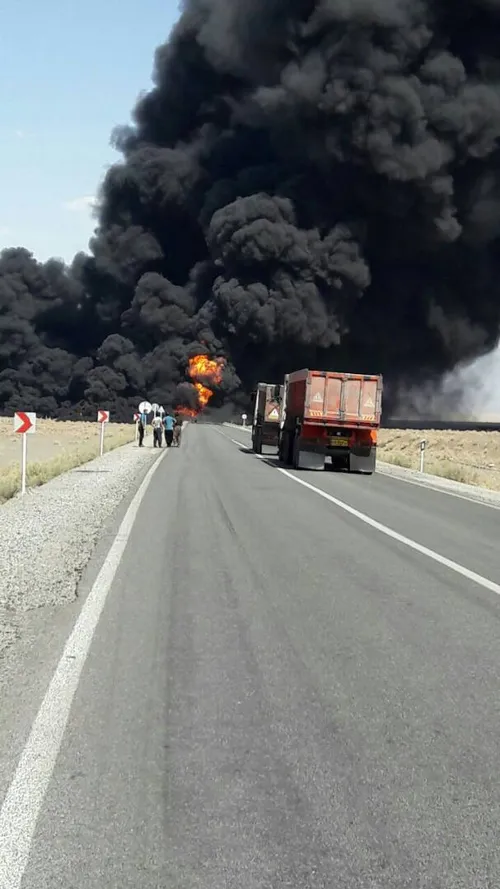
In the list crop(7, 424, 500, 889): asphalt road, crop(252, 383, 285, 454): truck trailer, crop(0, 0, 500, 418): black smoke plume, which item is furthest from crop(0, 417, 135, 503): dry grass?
crop(0, 0, 500, 418): black smoke plume

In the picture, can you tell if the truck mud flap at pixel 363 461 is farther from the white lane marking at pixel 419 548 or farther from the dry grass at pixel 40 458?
the white lane marking at pixel 419 548

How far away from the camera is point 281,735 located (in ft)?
15.7

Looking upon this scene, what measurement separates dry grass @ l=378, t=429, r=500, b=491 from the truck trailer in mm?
4538

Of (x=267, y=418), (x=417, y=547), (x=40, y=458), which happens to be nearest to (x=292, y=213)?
(x=267, y=418)

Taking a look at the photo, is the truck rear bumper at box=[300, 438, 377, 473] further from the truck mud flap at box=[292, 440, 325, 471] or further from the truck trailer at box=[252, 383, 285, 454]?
the truck trailer at box=[252, 383, 285, 454]

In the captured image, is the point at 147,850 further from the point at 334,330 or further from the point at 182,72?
the point at 182,72

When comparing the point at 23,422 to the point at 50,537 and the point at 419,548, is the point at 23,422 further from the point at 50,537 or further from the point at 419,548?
the point at 419,548

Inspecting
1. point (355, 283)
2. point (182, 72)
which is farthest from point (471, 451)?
point (182, 72)

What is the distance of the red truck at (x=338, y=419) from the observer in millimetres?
27047

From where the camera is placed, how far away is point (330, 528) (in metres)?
13.5

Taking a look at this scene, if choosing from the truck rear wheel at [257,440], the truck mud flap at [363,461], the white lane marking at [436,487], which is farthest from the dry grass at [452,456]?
the truck rear wheel at [257,440]

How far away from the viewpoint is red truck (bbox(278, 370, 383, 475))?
2705 centimetres

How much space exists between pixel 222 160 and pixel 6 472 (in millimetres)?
65157

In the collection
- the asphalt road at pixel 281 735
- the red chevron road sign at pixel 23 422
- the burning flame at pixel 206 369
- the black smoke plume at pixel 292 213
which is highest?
the black smoke plume at pixel 292 213
